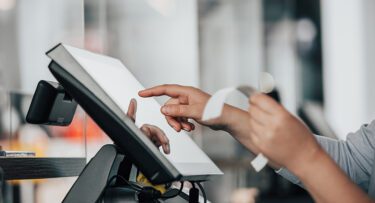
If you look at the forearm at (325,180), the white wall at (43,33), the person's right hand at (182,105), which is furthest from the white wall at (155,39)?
the forearm at (325,180)

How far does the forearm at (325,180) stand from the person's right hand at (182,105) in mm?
261

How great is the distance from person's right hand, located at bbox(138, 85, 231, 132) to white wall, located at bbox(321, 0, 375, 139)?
3630mm

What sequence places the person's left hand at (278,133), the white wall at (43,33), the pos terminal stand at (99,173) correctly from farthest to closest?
the white wall at (43,33)
the pos terminal stand at (99,173)
the person's left hand at (278,133)

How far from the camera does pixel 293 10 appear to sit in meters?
5.61

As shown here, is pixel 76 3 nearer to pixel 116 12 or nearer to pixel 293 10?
pixel 116 12

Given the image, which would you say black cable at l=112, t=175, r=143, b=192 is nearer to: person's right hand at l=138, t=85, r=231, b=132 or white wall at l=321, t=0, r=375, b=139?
person's right hand at l=138, t=85, r=231, b=132

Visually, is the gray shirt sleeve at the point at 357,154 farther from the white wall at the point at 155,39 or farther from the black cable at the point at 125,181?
the white wall at the point at 155,39

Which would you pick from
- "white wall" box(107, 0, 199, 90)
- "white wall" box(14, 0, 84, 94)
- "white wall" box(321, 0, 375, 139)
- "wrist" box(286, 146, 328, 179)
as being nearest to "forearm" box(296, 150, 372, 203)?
"wrist" box(286, 146, 328, 179)

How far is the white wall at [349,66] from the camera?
4.61 metres

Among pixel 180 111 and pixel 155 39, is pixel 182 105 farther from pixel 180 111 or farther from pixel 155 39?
pixel 155 39

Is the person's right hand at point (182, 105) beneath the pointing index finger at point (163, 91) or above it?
beneath

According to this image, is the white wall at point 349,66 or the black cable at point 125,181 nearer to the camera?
the black cable at point 125,181

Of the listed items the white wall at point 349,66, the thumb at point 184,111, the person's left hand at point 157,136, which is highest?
the thumb at point 184,111

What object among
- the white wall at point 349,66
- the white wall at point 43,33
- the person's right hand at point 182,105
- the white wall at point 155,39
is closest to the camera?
the person's right hand at point 182,105
